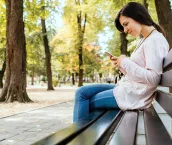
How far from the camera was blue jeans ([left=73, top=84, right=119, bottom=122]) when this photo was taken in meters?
3.42

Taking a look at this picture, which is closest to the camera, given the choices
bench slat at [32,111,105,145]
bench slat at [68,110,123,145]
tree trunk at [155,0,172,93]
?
bench slat at [32,111,105,145]

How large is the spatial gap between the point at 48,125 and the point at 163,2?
5.29 metres

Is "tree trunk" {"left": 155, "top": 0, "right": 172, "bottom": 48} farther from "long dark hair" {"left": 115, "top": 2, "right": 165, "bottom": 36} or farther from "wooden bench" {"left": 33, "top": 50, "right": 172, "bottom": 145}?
"wooden bench" {"left": 33, "top": 50, "right": 172, "bottom": 145}

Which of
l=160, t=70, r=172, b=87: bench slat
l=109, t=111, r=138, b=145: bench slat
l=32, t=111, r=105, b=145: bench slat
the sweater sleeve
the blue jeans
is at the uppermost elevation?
the sweater sleeve

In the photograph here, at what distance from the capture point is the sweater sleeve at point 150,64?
288cm

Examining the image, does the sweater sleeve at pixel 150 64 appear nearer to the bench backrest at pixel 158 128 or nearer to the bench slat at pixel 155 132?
the bench backrest at pixel 158 128

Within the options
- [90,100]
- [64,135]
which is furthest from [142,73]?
[64,135]

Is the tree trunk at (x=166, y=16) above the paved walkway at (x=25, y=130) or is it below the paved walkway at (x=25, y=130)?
above

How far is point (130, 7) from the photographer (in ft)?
10.3

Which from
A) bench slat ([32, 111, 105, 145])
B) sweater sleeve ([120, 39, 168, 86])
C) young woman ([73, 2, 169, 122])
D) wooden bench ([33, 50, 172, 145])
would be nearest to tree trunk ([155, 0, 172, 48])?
young woman ([73, 2, 169, 122])

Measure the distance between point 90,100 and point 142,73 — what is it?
0.87m

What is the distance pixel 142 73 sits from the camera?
2.88m

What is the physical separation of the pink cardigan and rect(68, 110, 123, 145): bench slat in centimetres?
29

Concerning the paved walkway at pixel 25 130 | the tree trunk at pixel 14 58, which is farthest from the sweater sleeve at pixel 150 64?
the tree trunk at pixel 14 58
